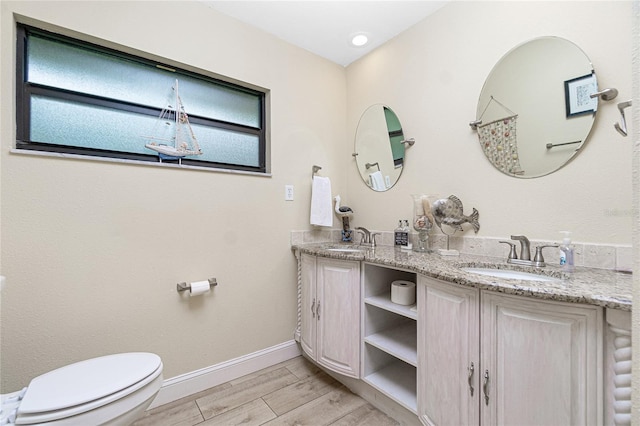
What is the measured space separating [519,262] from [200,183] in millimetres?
1835

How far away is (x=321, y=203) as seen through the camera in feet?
6.85

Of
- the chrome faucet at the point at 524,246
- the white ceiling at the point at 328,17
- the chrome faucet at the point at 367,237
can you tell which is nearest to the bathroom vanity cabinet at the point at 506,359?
the chrome faucet at the point at 524,246

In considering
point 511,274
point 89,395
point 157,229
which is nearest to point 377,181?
point 511,274

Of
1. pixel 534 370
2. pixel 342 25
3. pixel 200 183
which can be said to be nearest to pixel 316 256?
pixel 200 183

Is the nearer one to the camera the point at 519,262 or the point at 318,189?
the point at 519,262

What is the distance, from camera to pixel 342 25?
1.84 m

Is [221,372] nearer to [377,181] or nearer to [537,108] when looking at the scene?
[377,181]

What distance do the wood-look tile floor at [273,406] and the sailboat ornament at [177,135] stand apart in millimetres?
1478

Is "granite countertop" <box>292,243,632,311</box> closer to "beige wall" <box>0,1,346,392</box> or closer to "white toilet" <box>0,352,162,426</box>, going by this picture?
"beige wall" <box>0,1,346,392</box>

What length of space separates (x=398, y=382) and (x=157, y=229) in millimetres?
1613

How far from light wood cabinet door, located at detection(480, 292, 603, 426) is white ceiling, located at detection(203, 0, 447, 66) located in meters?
1.85

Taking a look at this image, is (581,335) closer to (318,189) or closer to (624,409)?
(624,409)

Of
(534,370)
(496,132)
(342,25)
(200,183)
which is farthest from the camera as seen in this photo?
(342,25)

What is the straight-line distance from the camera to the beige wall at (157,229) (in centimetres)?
119
